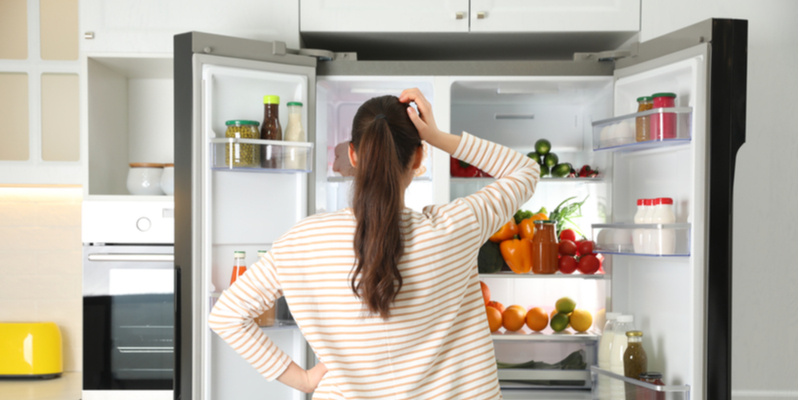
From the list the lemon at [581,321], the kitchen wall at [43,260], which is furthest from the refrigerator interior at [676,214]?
the kitchen wall at [43,260]

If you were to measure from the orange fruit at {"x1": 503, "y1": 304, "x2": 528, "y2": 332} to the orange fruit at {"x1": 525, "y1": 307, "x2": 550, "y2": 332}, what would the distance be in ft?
0.09

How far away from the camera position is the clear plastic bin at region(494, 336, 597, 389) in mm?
2129

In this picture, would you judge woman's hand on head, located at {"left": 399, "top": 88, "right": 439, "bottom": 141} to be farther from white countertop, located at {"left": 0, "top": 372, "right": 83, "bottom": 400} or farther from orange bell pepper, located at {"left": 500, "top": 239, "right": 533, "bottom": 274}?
white countertop, located at {"left": 0, "top": 372, "right": 83, "bottom": 400}

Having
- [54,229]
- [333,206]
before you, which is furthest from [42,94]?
[333,206]

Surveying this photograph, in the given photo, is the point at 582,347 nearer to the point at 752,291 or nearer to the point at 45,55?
the point at 752,291

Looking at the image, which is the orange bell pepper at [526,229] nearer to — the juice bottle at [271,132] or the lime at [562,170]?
the lime at [562,170]

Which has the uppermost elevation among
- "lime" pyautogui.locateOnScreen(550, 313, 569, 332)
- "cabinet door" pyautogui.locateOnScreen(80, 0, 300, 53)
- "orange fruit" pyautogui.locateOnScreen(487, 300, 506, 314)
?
"cabinet door" pyautogui.locateOnScreen(80, 0, 300, 53)

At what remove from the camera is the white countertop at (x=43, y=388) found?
83.1 inches

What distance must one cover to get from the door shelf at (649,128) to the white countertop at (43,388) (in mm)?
1889

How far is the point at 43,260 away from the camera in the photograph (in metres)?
2.51

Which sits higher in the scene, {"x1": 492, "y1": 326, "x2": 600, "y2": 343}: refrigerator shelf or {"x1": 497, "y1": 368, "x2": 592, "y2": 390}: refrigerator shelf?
{"x1": 492, "y1": 326, "x2": 600, "y2": 343}: refrigerator shelf

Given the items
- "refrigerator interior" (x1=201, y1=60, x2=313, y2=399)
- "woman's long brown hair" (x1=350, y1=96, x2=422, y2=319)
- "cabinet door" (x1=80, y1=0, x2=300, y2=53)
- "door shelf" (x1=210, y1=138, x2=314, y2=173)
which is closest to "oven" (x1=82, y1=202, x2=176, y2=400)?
"refrigerator interior" (x1=201, y1=60, x2=313, y2=399)

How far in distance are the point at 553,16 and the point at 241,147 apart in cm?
109

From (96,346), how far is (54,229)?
2.09 ft
